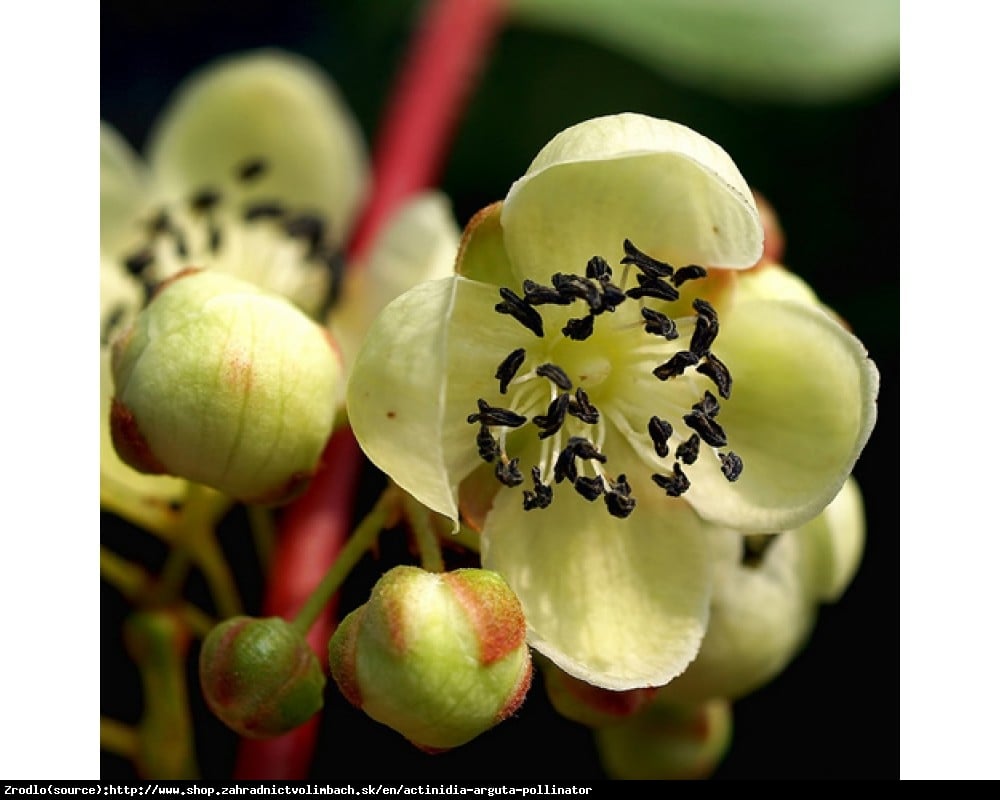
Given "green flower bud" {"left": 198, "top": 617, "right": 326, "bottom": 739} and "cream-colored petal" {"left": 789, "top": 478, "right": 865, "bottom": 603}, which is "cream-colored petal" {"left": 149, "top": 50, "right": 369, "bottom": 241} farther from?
"green flower bud" {"left": 198, "top": 617, "right": 326, "bottom": 739}

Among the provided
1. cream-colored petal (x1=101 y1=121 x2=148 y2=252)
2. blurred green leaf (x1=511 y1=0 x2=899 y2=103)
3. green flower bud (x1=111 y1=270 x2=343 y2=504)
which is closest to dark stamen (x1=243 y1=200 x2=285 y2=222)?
cream-colored petal (x1=101 y1=121 x2=148 y2=252)

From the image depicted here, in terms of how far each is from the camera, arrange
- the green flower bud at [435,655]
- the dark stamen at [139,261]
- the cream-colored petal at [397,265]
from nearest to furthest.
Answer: the green flower bud at [435,655] → the cream-colored petal at [397,265] → the dark stamen at [139,261]

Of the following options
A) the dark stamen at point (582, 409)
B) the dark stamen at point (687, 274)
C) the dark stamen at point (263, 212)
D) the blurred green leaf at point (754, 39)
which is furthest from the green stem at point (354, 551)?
the blurred green leaf at point (754, 39)

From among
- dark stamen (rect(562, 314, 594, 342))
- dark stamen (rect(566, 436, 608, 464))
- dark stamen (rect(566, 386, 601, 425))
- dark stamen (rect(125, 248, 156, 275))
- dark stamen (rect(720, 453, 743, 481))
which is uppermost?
dark stamen (rect(562, 314, 594, 342))

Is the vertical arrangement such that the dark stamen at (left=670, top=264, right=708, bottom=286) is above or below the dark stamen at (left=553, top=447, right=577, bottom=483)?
above

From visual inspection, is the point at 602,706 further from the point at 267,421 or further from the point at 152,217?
the point at 152,217

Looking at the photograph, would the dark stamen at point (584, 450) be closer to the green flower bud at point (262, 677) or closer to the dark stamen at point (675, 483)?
the dark stamen at point (675, 483)

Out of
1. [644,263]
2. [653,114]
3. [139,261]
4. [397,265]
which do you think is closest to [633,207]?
[644,263]
